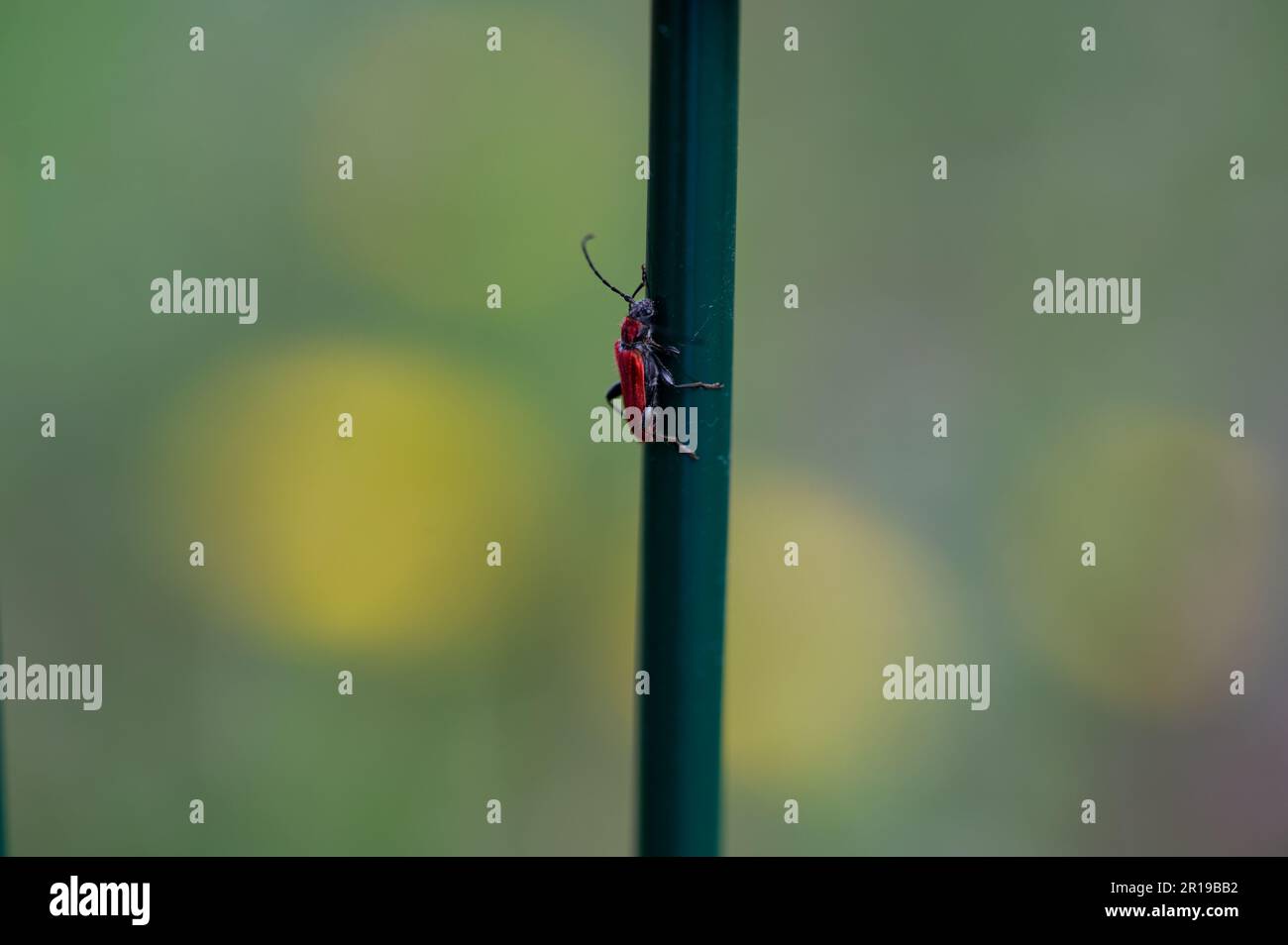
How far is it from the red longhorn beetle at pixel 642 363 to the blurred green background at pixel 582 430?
1.47 metres

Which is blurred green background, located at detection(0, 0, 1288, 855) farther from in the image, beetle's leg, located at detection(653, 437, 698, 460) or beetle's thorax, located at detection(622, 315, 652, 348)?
beetle's leg, located at detection(653, 437, 698, 460)

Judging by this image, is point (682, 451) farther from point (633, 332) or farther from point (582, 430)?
point (582, 430)

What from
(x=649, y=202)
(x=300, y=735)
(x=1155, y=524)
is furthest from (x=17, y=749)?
(x=1155, y=524)

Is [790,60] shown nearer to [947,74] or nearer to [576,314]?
[947,74]

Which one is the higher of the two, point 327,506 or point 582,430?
point 582,430

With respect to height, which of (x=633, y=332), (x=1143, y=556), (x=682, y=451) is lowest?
(x=1143, y=556)

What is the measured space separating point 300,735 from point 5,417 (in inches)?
37.3

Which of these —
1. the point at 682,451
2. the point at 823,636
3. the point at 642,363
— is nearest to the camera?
the point at 682,451

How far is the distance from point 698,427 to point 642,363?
0.20m

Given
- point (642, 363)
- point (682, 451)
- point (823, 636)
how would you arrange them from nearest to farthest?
point (682, 451) < point (642, 363) < point (823, 636)

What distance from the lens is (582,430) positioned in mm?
2648

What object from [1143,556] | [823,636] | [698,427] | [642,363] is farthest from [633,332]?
[1143,556]

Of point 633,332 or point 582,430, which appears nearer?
point 633,332

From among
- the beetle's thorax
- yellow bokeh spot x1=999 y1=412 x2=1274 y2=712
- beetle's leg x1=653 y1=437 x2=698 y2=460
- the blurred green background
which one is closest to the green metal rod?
beetle's leg x1=653 y1=437 x2=698 y2=460
